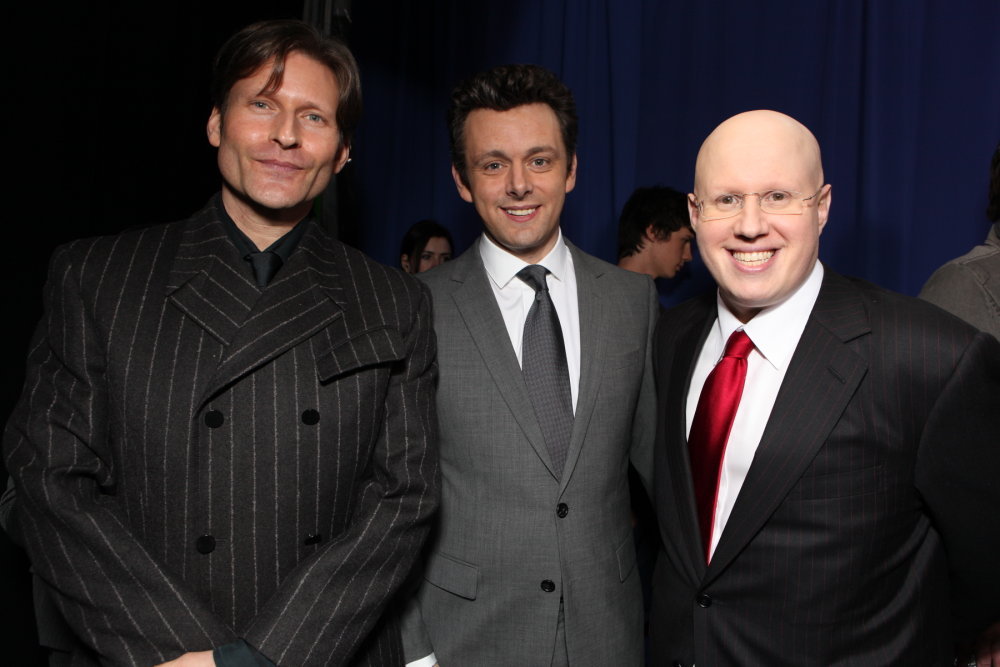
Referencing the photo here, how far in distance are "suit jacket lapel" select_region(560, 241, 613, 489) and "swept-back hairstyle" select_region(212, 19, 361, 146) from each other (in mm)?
654

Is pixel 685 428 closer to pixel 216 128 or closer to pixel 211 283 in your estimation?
pixel 211 283

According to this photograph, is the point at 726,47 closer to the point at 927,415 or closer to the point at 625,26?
the point at 625,26

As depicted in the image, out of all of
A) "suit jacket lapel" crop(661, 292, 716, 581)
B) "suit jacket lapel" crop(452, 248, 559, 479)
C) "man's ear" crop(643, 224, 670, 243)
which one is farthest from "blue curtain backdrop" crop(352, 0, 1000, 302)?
"suit jacket lapel" crop(452, 248, 559, 479)

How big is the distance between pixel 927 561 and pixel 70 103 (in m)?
2.26

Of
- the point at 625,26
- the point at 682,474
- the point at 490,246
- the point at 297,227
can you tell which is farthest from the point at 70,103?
the point at 625,26

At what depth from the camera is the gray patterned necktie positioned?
1.66m

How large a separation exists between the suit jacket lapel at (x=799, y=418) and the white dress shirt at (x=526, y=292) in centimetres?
48

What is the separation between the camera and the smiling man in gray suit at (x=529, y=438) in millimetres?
1616

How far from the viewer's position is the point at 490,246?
1.85 m

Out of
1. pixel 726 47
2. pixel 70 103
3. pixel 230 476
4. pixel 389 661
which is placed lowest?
pixel 389 661

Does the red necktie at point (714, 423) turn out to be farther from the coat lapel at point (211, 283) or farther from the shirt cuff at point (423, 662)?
the coat lapel at point (211, 283)

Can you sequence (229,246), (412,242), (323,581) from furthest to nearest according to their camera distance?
(412,242), (229,246), (323,581)

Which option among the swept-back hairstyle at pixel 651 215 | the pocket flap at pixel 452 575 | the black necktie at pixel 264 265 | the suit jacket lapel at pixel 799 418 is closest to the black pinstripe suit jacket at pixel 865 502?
the suit jacket lapel at pixel 799 418

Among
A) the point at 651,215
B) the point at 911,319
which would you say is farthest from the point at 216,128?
the point at 651,215
